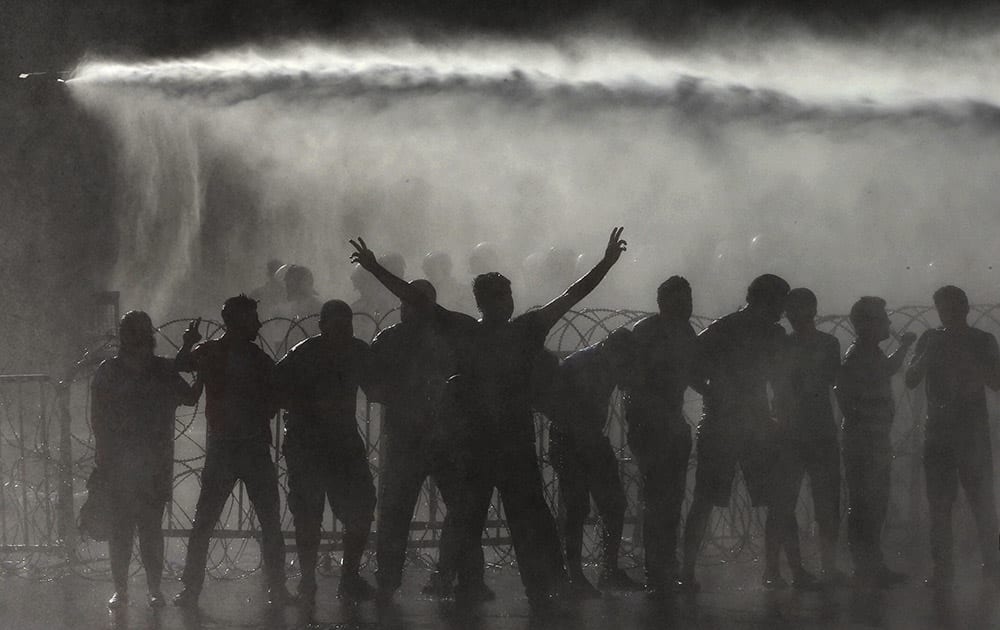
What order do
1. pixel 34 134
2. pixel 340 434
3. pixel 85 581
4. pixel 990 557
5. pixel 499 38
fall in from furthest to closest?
1. pixel 34 134
2. pixel 499 38
3. pixel 85 581
4. pixel 990 557
5. pixel 340 434

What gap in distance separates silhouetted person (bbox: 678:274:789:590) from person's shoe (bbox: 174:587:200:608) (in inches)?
121

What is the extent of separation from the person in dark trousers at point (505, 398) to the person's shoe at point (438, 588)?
3.84ft

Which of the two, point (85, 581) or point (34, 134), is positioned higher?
point (34, 134)

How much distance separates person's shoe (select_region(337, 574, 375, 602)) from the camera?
30.3 feet

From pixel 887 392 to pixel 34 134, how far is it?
617 inches

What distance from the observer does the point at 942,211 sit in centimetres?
2023

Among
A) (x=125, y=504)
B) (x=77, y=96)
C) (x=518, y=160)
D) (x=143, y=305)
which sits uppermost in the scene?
(x=77, y=96)

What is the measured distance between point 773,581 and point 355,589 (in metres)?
2.71

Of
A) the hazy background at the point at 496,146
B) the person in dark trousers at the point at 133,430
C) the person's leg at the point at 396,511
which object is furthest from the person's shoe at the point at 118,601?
the hazy background at the point at 496,146

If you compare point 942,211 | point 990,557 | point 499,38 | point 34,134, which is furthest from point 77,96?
point 990,557

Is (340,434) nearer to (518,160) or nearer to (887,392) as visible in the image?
(887,392)

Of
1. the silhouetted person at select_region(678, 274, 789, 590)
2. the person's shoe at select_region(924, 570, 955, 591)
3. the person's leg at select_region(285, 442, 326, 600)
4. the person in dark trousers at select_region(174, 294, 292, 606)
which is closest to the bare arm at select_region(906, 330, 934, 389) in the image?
the silhouetted person at select_region(678, 274, 789, 590)

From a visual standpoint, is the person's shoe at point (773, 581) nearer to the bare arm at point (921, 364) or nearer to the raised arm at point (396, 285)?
the bare arm at point (921, 364)

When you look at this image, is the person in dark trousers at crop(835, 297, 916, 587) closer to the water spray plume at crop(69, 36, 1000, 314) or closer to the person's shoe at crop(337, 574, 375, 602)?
the person's shoe at crop(337, 574, 375, 602)
